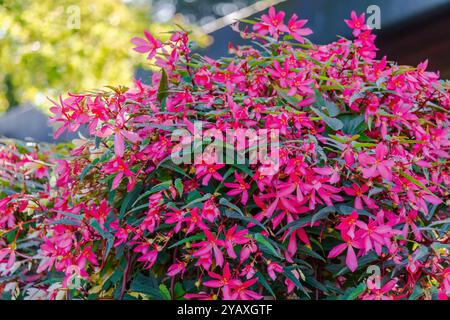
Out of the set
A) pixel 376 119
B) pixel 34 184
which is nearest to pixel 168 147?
pixel 376 119

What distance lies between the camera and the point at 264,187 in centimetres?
143

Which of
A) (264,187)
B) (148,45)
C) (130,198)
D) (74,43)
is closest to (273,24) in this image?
(148,45)

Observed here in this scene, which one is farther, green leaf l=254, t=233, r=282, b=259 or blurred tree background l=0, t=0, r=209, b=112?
blurred tree background l=0, t=0, r=209, b=112

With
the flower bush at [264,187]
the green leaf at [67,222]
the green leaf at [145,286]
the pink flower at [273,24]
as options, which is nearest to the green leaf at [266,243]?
the flower bush at [264,187]

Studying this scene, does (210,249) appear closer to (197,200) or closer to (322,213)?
(197,200)

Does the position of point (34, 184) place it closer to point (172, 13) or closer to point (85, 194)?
point (85, 194)

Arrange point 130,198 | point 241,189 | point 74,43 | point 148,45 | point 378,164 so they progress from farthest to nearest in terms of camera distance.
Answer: point 74,43 → point 148,45 → point 130,198 → point 241,189 → point 378,164

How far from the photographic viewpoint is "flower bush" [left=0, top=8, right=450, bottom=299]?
4.46ft

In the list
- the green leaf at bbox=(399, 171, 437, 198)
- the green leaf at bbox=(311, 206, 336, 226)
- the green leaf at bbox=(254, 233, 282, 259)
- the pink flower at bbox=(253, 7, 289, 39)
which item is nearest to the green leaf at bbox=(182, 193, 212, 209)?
the green leaf at bbox=(254, 233, 282, 259)

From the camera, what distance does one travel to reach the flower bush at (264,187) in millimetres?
1360

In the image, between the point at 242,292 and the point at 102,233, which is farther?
the point at 102,233

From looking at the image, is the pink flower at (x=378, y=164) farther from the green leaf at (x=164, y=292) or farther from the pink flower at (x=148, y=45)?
the pink flower at (x=148, y=45)

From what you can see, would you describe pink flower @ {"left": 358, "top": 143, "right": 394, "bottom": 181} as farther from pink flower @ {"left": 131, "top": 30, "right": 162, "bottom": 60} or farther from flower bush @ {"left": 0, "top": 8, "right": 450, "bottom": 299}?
pink flower @ {"left": 131, "top": 30, "right": 162, "bottom": 60}

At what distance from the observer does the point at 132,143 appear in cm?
Result: 155
